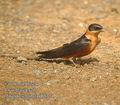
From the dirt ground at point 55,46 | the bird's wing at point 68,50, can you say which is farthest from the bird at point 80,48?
the dirt ground at point 55,46

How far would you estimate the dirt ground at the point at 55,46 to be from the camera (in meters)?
8.88

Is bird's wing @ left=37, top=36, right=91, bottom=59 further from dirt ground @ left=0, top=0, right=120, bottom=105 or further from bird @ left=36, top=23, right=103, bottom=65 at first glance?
dirt ground @ left=0, top=0, right=120, bottom=105

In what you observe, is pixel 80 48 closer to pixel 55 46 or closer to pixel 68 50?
pixel 68 50

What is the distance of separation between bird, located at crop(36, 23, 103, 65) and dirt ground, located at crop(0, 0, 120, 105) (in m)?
0.19

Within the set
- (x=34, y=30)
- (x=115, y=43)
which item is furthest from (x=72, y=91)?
(x=34, y=30)

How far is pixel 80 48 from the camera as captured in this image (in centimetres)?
1017

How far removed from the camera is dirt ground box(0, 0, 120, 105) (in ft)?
29.1

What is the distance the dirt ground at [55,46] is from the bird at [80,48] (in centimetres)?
19

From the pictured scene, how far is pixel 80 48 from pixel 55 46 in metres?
1.62

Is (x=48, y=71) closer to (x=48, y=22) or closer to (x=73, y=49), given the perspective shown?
(x=73, y=49)

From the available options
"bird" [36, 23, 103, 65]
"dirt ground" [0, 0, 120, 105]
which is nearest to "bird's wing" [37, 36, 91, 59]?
"bird" [36, 23, 103, 65]

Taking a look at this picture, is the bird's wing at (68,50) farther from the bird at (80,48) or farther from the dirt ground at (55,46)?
the dirt ground at (55,46)

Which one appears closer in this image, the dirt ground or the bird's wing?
the dirt ground

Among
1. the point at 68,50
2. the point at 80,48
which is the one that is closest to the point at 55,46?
the point at 68,50
